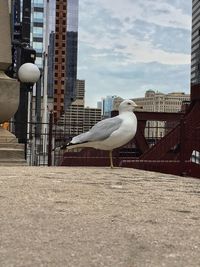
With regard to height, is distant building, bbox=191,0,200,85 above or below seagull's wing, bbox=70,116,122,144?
above

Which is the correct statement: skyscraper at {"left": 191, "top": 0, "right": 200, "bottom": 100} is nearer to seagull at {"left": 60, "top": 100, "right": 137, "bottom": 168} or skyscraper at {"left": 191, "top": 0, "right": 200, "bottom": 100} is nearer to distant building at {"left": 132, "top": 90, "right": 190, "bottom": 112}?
distant building at {"left": 132, "top": 90, "right": 190, "bottom": 112}

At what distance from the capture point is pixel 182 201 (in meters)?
6.14

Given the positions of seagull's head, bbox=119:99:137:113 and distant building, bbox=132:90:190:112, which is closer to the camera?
seagull's head, bbox=119:99:137:113

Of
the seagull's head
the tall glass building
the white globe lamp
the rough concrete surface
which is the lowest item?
the rough concrete surface

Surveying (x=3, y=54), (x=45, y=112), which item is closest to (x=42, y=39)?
(x=45, y=112)

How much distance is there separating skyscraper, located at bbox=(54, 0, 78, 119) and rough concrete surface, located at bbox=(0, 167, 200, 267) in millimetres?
57762

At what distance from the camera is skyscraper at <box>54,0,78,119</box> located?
75631 millimetres

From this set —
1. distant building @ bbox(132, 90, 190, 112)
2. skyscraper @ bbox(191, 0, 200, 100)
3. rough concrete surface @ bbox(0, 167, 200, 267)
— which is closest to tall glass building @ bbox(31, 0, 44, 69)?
distant building @ bbox(132, 90, 190, 112)

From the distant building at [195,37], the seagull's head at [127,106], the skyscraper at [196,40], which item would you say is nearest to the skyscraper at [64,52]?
the distant building at [195,37]

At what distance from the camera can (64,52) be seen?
80.7 meters

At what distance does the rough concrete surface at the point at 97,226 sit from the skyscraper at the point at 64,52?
5776cm

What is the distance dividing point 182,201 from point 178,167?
622 cm

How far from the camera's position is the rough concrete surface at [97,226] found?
11.6 feet

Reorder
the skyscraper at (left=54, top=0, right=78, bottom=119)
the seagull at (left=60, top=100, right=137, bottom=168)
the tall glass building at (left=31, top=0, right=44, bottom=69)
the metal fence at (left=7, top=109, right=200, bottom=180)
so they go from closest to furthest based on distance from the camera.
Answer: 1. the seagull at (left=60, top=100, right=137, bottom=168)
2. the metal fence at (left=7, top=109, right=200, bottom=180)
3. the tall glass building at (left=31, top=0, right=44, bottom=69)
4. the skyscraper at (left=54, top=0, right=78, bottom=119)
